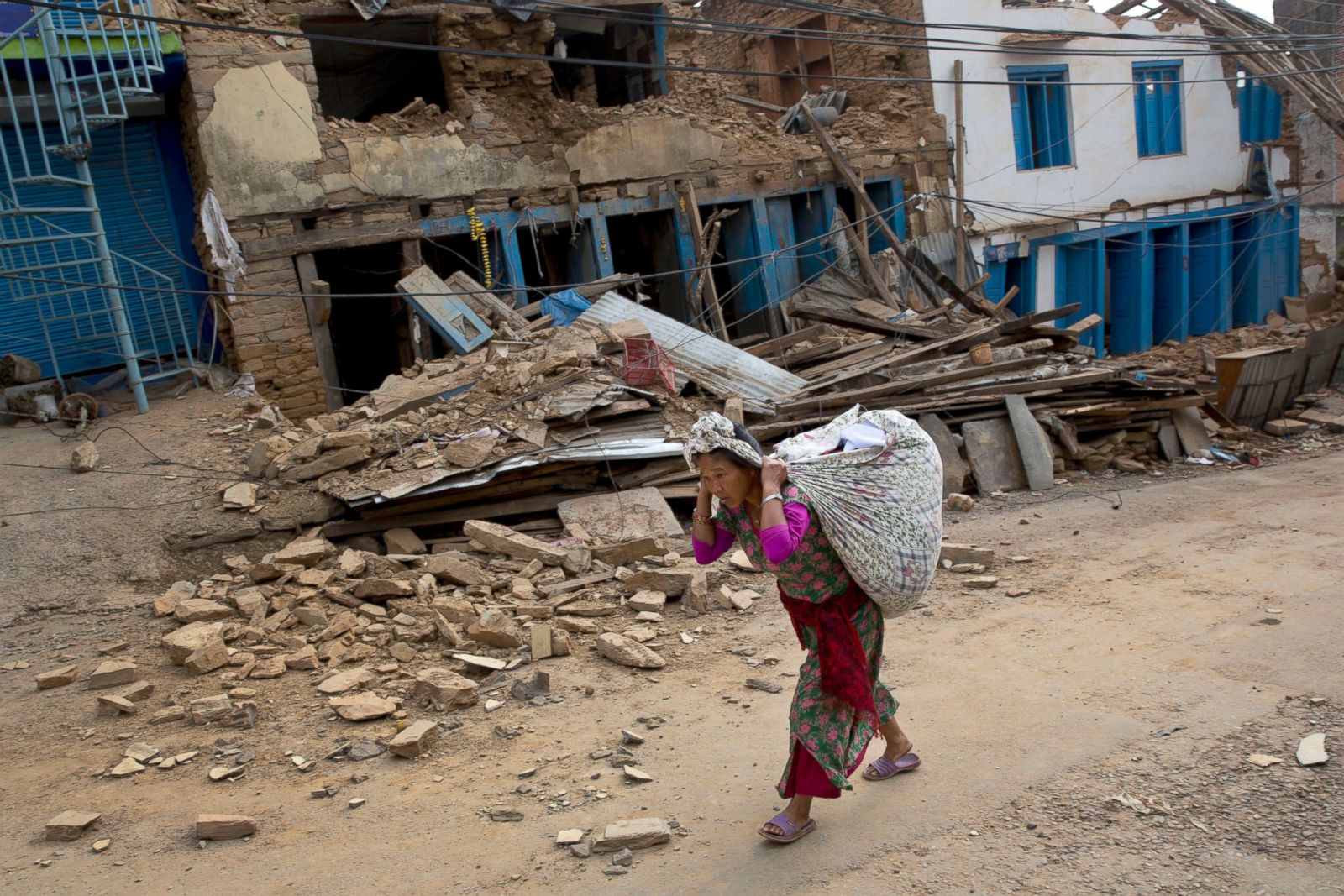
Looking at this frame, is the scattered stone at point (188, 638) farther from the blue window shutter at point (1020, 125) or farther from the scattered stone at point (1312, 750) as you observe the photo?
the blue window shutter at point (1020, 125)

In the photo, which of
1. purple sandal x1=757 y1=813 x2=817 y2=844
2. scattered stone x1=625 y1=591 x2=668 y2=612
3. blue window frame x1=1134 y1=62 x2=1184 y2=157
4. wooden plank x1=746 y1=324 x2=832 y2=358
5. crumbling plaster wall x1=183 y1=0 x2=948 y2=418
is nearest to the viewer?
purple sandal x1=757 y1=813 x2=817 y2=844

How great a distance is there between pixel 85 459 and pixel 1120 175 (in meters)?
18.1

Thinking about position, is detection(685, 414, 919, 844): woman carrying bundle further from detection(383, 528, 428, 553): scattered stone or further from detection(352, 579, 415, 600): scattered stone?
detection(383, 528, 428, 553): scattered stone

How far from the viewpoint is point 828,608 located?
3.57 metres

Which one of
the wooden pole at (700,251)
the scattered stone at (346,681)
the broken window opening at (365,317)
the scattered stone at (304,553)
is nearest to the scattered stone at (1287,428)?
the wooden pole at (700,251)

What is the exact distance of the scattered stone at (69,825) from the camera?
13.9 ft

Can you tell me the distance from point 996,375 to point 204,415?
7842mm

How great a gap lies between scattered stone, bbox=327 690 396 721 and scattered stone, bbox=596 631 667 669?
1210 mm

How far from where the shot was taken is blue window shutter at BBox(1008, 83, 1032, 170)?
59.0 feet

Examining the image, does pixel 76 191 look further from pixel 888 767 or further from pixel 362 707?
pixel 888 767

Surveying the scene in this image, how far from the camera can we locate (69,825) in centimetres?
423

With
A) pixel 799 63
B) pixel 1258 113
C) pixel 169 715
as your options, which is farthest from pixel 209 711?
pixel 1258 113

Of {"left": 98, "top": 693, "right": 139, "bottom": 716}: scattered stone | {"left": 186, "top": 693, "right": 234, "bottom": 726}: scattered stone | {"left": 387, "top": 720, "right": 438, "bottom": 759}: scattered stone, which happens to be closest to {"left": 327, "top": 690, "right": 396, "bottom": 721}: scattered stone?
{"left": 387, "top": 720, "right": 438, "bottom": 759}: scattered stone

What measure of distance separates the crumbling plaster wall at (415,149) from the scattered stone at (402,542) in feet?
12.5
